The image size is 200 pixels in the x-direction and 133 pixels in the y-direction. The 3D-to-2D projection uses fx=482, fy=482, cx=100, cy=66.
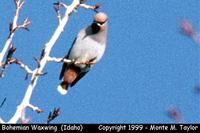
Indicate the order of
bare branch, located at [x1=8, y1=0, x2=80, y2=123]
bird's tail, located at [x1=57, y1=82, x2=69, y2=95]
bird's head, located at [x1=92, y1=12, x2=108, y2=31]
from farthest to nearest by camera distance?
bird's tail, located at [x1=57, y1=82, x2=69, y2=95]
bird's head, located at [x1=92, y1=12, x2=108, y2=31]
bare branch, located at [x1=8, y1=0, x2=80, y2=123]

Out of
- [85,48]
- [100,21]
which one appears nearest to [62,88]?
[85,48]

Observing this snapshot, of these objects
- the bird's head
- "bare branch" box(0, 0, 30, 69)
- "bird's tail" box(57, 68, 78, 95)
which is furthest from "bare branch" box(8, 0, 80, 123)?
"bird's tail" box(57, 68, 78, 95)

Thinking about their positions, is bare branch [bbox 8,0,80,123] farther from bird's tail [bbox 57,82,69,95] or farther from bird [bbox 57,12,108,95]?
bird's tail [bbox 57,82,69,95]

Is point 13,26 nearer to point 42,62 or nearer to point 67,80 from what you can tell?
point 42,62

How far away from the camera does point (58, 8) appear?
461cm

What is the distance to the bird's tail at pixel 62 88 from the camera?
7.15 m

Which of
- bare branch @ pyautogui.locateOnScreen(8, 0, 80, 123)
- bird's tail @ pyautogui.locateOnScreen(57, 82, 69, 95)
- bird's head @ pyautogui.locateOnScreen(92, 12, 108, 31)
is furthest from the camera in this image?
bird's tail @ pyautogui.locateOnScreen(57, 82, 69, 95)

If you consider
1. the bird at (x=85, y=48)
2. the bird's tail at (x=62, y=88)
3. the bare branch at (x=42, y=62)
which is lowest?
the bird's tail at (x=62, y=88)

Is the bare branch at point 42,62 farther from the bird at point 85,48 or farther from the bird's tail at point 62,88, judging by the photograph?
the bird's tail at point 62,88

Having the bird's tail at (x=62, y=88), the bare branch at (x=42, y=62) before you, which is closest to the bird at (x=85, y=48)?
the bird's tail at (x=62, y=88)

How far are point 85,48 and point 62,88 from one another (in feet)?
2.34

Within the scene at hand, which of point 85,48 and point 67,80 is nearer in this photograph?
point 85,48

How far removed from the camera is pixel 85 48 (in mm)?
7008

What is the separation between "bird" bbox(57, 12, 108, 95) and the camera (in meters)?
6.93
